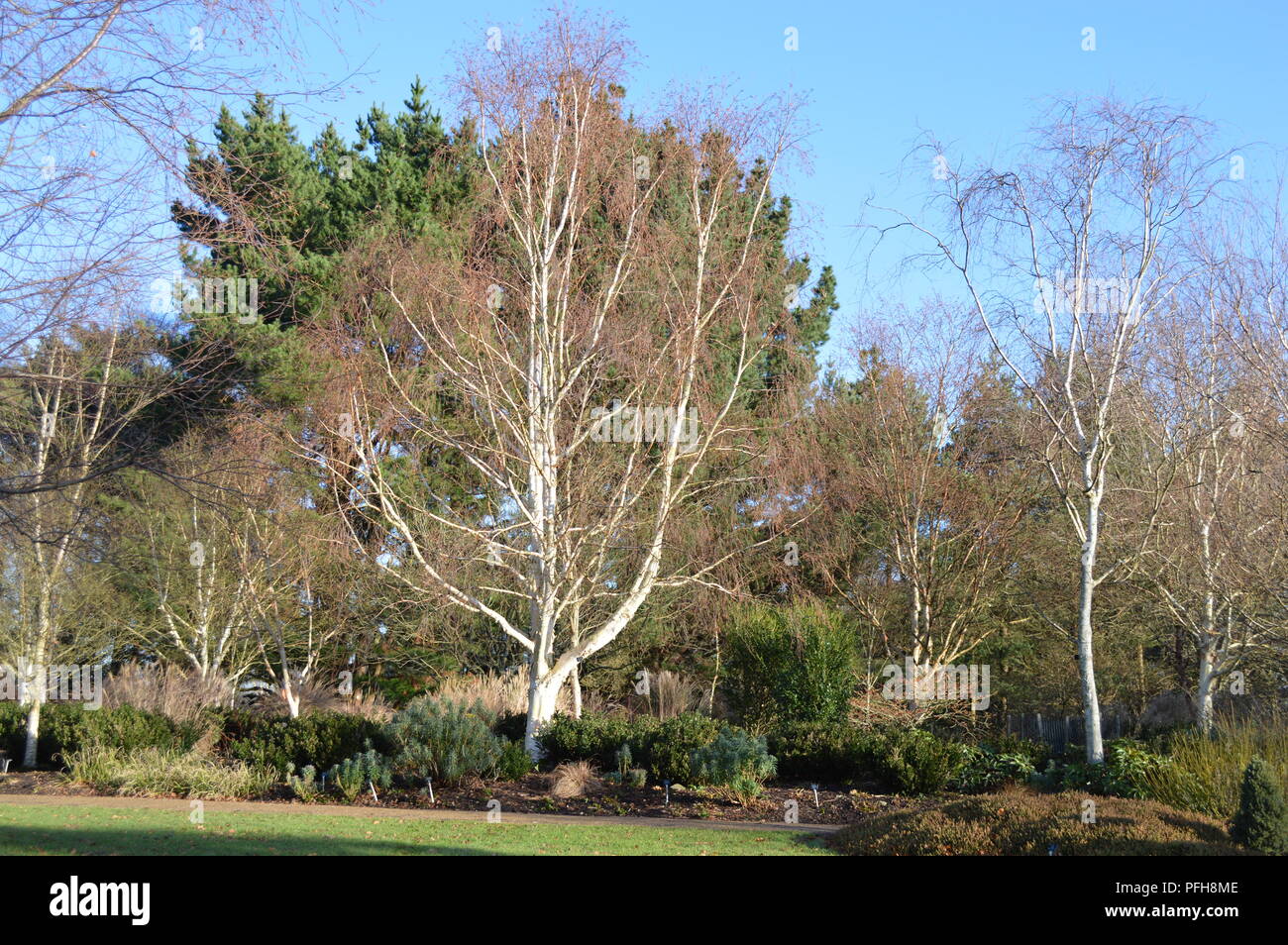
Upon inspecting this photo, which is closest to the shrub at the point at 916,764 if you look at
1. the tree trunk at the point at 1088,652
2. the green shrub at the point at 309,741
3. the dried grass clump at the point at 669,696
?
the tree trunk at the point at 1088,652

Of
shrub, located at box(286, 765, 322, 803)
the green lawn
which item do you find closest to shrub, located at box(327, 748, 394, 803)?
shrub, located at box(286, 765, 322, 803)

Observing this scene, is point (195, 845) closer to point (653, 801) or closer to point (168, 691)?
point (653, 801)

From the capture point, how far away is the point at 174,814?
10.9 m

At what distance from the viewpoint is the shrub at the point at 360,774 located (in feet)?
40.1

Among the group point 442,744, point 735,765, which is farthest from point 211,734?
point 735,765

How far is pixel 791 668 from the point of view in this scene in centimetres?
1677

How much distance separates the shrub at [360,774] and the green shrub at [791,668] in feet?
21.7

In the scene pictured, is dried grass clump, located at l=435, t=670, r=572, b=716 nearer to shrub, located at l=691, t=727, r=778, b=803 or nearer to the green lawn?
shrub, located at l=691, t=727, r=778, b=803

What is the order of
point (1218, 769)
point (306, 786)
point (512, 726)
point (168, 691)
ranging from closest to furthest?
1. point (1218, 769)
2. point (306, 786)
3. point (512, 726)
4. point (168, 691)

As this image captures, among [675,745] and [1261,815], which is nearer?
[1261,815]

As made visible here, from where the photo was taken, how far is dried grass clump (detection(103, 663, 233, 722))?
17578 mm

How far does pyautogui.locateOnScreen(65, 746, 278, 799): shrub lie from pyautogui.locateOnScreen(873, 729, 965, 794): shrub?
8.18m

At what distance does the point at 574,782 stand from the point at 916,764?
176 inches
